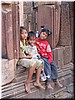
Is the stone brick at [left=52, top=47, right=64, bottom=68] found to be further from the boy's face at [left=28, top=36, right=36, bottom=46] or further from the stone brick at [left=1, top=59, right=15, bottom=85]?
the stone brick at [left=1, top=59, right=15, bottom=85]

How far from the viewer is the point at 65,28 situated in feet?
15.0

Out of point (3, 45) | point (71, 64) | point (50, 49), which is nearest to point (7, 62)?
point (3, 45)

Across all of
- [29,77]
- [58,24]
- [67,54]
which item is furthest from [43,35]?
[67,54]

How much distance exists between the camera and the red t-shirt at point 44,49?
398 centimetres

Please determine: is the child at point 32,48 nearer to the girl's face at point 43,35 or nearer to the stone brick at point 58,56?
the girl's face at point 43,35

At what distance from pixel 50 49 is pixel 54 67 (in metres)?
0.25

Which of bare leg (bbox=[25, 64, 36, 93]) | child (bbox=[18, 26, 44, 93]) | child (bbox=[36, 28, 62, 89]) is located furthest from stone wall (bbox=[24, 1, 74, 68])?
bare leg (bbox=[25, 64, 36, 93])

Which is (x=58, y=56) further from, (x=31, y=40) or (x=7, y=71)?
(x=7, y=71)

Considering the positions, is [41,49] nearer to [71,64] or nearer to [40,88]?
[40,88]

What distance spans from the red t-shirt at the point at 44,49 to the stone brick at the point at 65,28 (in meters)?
0.49

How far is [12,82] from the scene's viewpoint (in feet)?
11.9

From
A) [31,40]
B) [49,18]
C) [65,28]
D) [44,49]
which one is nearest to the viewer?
[31,40]

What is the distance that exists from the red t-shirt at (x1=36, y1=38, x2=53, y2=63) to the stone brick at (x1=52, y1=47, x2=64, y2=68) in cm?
20

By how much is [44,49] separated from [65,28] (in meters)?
0.69
